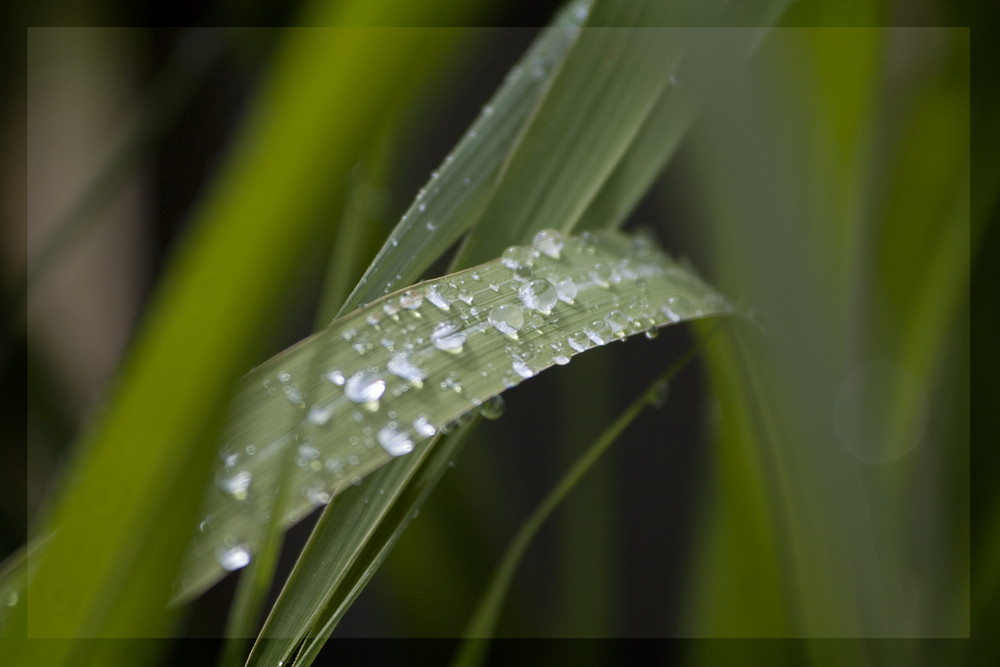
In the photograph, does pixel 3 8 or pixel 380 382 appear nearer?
pixel 380 382

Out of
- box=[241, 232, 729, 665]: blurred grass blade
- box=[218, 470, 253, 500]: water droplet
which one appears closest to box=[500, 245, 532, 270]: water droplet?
box=[241, 232, 729, 665]: blurred grass blade

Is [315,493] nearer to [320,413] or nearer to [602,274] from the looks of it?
[320,413]

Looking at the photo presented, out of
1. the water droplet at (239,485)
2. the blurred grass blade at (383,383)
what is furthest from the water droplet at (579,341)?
the water droplet at (239,485)

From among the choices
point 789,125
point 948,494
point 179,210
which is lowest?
point 948,494

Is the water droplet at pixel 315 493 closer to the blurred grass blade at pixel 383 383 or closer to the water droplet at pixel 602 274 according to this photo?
the blurred grass blade at pixel 383 383

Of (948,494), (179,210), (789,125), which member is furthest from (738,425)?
(179,210)

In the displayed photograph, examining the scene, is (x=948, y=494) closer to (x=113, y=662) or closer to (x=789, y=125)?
(x=789, y=125)
